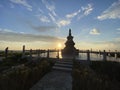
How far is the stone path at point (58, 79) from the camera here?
8.88m

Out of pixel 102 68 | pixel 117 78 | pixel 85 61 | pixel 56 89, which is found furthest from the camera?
pixel 85 61

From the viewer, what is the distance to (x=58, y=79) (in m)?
11.0

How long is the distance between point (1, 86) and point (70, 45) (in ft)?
87.5

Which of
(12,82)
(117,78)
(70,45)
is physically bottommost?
(117,78)

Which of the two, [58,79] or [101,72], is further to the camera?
[101,72]

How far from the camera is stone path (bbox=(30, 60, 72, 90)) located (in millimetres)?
8875

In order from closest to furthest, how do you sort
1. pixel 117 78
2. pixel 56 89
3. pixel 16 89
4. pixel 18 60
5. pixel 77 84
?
pixel 16 89 → pixel 56 89 → pixel 77 84 → pixel 117 78 → pixel 18 60

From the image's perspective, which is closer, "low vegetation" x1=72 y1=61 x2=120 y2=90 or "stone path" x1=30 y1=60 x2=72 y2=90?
"stone path" x1=30 y1=60 x2=72 y2=90

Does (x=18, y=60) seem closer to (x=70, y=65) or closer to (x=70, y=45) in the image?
(x=70, y=65)

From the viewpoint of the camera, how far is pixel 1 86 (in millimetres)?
6656

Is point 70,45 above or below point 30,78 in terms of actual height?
above

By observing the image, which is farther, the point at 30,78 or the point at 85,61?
the point at 85,61

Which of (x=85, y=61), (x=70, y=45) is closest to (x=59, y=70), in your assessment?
(x=85, y=61)

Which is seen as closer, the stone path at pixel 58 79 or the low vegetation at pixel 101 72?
the stone path at pixel 58 79
